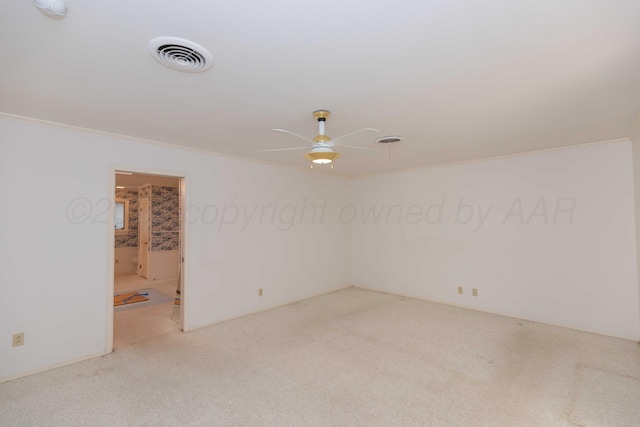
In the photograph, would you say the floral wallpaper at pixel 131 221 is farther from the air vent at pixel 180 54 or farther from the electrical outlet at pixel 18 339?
the air vent at pixel 180 54

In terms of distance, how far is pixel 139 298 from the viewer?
5.75 metres

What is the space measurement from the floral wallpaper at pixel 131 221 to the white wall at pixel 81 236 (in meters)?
5.60

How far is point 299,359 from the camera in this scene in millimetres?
3217

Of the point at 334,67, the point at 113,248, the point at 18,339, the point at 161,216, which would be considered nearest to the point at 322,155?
the point at 334,67

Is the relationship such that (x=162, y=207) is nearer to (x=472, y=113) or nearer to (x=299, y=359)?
(x=299, y=359)

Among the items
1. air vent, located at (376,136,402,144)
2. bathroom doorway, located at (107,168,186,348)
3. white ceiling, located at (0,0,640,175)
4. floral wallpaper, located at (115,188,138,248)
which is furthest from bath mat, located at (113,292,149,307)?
air vent, located at (376,136,402,144)

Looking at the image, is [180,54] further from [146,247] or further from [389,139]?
[146,247]

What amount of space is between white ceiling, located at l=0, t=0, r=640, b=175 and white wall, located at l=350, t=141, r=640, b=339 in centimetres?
96

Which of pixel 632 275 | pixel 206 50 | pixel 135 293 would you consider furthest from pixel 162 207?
pixel 632 275

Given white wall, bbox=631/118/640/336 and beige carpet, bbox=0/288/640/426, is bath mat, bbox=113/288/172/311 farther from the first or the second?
white wall, bbox=631/118/640/336

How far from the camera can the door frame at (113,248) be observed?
3.38 metres

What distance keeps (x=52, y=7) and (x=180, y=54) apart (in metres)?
0.57

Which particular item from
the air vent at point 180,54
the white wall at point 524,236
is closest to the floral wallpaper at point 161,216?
the white wall at point 524,236

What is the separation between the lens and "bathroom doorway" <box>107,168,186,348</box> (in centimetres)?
534
